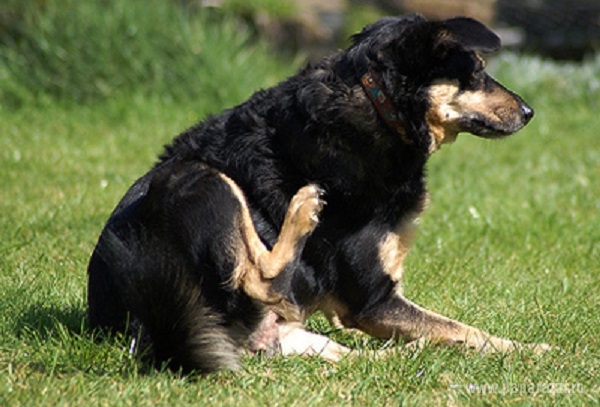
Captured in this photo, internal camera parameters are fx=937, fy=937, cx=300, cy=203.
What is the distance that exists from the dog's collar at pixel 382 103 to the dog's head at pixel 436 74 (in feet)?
0.06

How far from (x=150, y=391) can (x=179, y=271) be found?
519mm

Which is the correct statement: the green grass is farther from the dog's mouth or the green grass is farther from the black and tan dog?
the dog's mouth

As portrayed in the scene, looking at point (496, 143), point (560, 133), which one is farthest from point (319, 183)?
point (560, 133)

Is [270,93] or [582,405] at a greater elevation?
[270,93]

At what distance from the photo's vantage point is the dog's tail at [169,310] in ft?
12.4

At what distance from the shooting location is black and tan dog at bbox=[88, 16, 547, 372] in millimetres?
4113

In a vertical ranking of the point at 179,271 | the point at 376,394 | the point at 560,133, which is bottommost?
the point at 560,133

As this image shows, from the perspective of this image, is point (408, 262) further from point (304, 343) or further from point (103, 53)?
point (103, 53)

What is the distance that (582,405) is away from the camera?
3518 millimetres

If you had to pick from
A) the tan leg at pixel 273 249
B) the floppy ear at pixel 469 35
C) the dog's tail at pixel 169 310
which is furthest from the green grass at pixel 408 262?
the floppy ear at pixel 469 35

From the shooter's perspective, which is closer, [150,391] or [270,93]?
[150,391]

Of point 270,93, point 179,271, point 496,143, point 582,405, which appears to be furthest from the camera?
point 496,143

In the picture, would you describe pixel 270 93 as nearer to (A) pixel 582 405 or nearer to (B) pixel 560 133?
(A) pixel 582 405

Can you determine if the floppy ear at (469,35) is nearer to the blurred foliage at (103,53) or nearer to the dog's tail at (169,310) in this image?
the dog's tail at (169,310)
